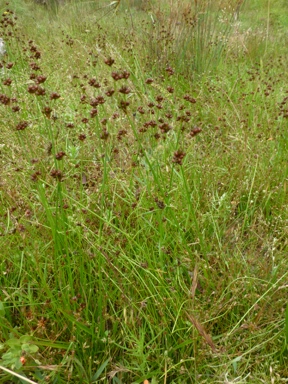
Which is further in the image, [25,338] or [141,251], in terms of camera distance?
[141,251]

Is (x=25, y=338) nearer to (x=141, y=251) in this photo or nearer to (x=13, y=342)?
(x=13, y=342)

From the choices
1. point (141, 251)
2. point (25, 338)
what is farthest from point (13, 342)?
point (141, 251)

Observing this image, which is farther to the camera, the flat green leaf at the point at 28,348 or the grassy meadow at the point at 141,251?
the grassy meadow at the point at 141,251

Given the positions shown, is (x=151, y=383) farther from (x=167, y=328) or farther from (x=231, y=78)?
(x=231, y=78)

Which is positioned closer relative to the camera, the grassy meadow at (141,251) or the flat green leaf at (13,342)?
the flat green leaf at (13,342)

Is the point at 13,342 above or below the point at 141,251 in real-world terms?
above

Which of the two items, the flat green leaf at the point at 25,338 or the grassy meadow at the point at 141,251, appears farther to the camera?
the grassy meadow at the point at 141,251

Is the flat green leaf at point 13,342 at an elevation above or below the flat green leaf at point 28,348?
above

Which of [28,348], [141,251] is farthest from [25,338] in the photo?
[141,251]

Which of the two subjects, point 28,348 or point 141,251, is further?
point 141,251

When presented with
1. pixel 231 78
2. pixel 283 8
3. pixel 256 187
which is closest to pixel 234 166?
pixel 256 187

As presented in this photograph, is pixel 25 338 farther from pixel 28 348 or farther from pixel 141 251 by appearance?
pixel 141 251

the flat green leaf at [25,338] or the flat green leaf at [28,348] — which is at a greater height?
the flat green leaf at [25,338]

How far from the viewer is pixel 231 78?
407cm
